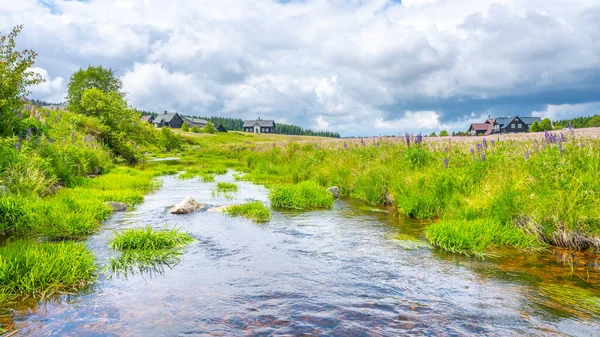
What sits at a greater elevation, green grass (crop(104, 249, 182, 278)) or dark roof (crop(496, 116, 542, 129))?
dark roof (crop(496, 116, 542, 129))

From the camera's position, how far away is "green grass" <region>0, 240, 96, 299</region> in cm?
578

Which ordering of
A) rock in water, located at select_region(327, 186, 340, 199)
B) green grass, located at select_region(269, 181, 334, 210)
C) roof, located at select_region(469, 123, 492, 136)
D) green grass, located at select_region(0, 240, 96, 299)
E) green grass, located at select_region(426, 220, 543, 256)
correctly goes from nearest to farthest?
green grass, located at select_region(0, 240, 96, 299) → green grass, located at select_region(426, 220, 543, 256) → green grass, located at select_region(269, 181, 334, 210) → rock in water, located at select_region(327, 186, 340, 199) → roof, located at select_region(469, 123, 492, 136)

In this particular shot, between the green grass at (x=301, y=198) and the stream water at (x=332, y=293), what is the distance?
14.4 ft

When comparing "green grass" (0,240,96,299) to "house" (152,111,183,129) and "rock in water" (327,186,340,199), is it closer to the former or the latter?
"rock in water" (327,186,340,199)

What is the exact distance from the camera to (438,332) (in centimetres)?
475

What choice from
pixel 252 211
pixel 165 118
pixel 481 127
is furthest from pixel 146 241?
pixel 165 118

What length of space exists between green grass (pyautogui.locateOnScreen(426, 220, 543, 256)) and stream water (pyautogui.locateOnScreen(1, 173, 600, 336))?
0.36 m

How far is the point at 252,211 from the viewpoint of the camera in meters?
12.1

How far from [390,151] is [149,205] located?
10299mm

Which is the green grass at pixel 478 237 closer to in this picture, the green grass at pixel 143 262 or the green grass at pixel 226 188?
the green grass at pixel 143 262

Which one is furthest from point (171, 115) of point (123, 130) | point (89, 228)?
point (89, 228)

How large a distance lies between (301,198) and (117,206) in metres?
6.35

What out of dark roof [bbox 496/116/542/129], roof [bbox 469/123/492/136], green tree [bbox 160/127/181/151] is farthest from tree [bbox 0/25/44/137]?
roof [bbox 469/123/492/136]

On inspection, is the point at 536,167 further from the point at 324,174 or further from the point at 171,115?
the point at 171,115
